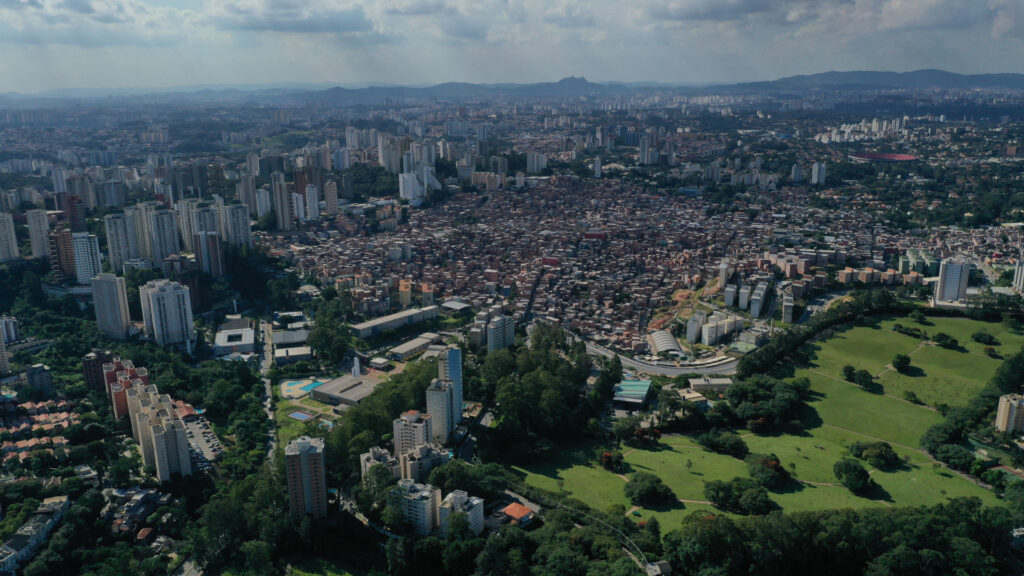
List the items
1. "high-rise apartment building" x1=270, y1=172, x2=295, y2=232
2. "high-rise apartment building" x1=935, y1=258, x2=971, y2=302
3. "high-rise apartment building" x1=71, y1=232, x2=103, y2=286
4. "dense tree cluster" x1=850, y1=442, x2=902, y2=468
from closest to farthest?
"dense tree cluster" x1=850, y1=442, x2=902, y2=468
"high-rise apartment building" x1=935, y1=258, x2=971, y2=302
"high-rise apartment building" x1=71, y1=232, x2=103, y2=286
"high-rise apartment building" x1=270, y1=172, x2=295, y2=232

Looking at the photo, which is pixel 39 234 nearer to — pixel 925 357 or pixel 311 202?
pixel 311 202

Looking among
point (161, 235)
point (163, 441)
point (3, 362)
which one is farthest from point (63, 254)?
point (163, 441)

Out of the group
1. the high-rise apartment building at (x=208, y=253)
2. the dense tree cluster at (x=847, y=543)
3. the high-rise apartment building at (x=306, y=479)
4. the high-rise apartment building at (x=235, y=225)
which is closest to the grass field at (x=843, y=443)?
the dense tree cluster at (x=847, y=543)

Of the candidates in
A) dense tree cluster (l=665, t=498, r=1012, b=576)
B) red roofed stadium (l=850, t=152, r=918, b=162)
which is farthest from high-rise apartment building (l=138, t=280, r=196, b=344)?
red roofed stadium (l=850, t=152, r=918, b=162)

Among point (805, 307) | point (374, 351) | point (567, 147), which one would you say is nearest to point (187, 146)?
point (567, 147)

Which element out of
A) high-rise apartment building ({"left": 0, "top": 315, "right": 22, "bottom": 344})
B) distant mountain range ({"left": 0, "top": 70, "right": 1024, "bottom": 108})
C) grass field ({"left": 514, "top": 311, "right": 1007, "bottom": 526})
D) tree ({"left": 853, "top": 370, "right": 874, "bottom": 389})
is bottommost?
grass field ({"left": 514, "top": 311, "right": 1007, "bottom": 526})

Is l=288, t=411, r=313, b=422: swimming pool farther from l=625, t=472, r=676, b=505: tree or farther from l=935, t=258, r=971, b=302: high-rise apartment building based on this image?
l=935, t=258, r=971, b=302: high-rise apartment building
